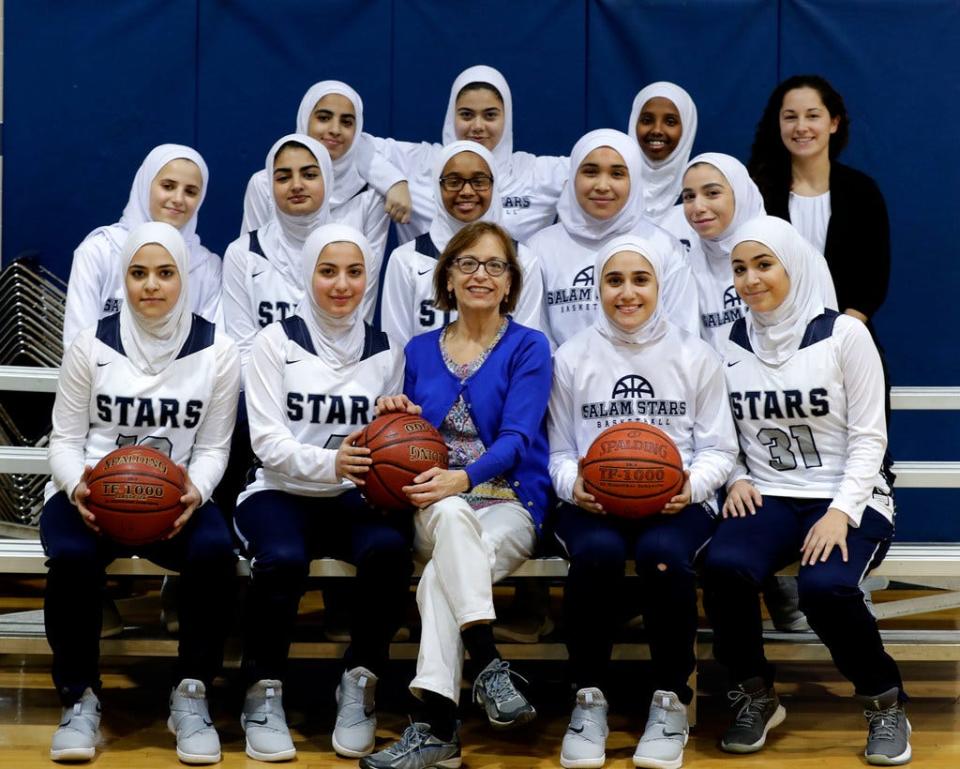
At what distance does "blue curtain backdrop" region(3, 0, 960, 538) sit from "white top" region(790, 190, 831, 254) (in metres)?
1.43

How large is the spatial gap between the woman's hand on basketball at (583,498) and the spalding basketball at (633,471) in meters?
0.03

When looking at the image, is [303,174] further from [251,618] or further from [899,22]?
[899,22]

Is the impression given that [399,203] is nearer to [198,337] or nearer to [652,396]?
[198,337]

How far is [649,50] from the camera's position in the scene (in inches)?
240

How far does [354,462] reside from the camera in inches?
154

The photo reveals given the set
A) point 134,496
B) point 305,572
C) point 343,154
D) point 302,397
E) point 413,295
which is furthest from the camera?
point 343,154

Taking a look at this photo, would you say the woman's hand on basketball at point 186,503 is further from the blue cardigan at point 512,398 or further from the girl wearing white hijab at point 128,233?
the girl wearing white hijab at point 128,233

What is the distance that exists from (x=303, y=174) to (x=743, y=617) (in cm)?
207

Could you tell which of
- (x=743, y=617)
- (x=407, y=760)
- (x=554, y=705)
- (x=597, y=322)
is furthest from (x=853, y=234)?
(x=407, y=760)

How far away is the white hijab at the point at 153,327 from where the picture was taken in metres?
4.08

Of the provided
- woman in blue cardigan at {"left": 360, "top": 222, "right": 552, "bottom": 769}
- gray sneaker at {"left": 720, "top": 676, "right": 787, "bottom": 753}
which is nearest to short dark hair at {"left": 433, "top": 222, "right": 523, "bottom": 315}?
woman in blue cardigan at {"left": 360, "top": 222, "right": 552, "bottom": 769}

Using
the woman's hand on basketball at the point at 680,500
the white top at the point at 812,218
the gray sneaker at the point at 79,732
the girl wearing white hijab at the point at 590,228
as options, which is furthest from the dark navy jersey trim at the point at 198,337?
the white top at the point at 812,218

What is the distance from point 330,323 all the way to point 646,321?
0.92m

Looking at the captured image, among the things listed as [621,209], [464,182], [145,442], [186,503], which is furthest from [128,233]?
[621,209]
